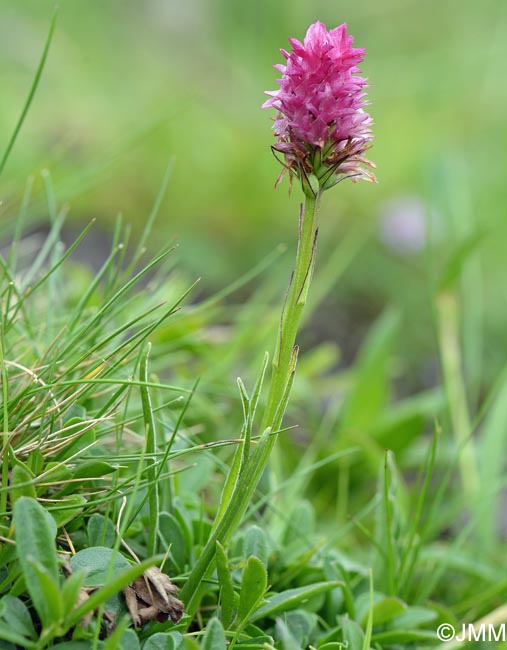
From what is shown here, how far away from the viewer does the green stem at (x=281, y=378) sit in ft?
2.34

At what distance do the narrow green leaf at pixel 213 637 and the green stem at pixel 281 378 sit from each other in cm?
9

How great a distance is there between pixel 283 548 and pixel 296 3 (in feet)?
14.9

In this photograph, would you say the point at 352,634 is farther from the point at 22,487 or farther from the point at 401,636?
the point at 22,487

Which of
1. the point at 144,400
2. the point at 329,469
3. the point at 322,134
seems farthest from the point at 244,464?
the point at 329,469

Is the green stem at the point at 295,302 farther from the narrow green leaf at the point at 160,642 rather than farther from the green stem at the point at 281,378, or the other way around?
the narrow green leaf at the point at 160,642

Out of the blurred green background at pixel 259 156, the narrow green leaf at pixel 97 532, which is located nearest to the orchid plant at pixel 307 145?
the narrow green leaf at pixel 97 532

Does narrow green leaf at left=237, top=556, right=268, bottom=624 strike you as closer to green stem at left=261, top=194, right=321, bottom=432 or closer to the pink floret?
green stem at left=261, top=194, right=321, bottom=432

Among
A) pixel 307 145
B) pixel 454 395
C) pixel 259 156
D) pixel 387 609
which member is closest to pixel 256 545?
pixel 387 609

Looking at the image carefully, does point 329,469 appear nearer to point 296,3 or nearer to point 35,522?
point 35,522

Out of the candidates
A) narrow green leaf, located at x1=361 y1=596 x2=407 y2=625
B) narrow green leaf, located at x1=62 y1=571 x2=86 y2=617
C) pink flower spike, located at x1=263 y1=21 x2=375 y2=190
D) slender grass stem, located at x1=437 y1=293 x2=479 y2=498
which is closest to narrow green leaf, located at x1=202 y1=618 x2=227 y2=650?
narrow green leaf, located at x1=62 y1=571 x2=86 y2=617

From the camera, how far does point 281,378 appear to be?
2.41 ft

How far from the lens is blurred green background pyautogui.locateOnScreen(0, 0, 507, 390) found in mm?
2768

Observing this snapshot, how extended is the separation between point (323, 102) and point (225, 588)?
0.49 m

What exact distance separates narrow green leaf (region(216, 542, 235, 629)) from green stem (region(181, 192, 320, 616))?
1cm
